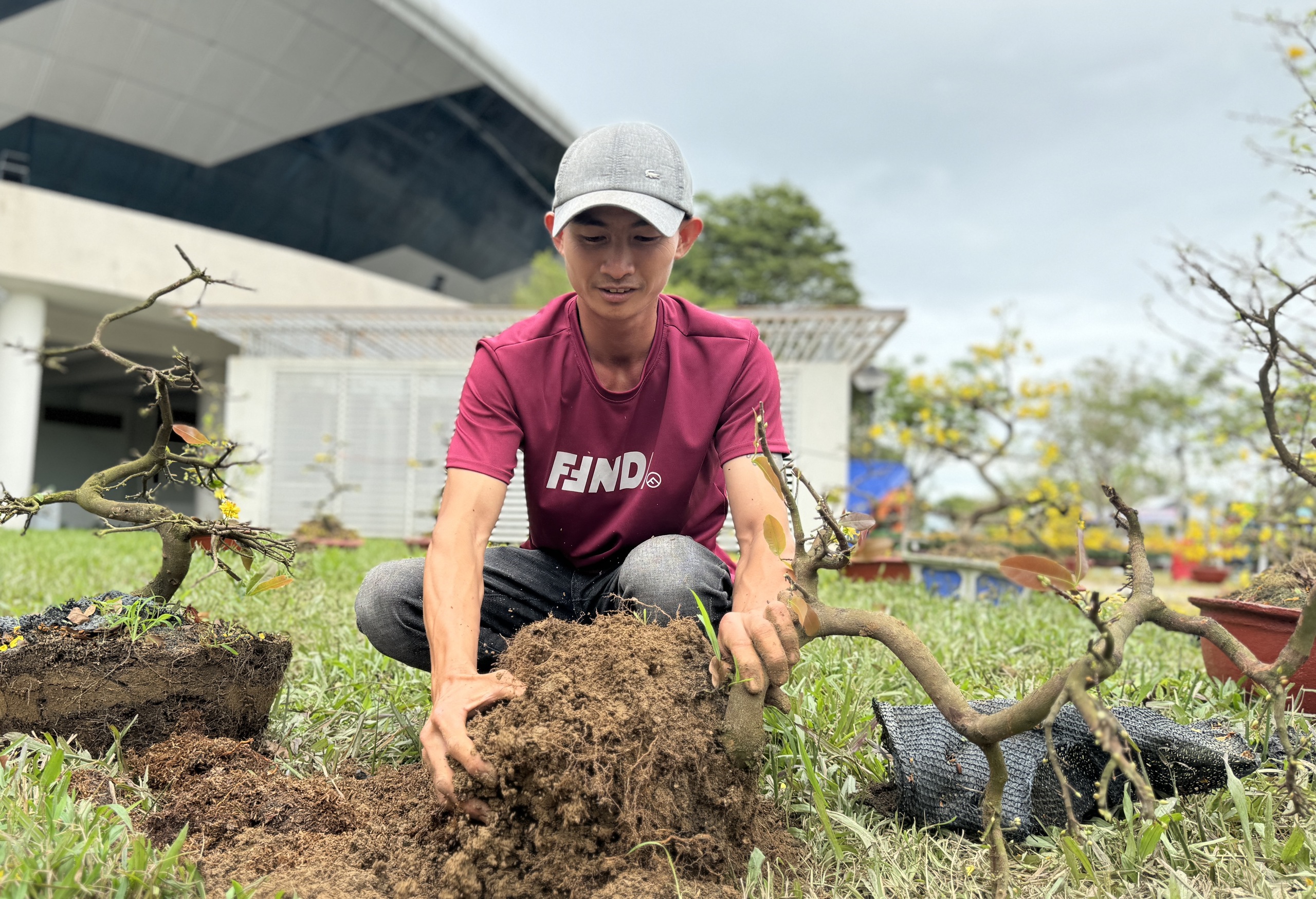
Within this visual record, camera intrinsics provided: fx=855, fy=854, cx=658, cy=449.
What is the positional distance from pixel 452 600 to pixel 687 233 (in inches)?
35.3

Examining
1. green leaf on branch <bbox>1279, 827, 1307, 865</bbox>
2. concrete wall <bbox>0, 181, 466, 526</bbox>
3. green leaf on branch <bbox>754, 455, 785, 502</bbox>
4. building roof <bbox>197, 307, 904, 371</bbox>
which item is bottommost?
green leaf on branch <bbox>1279, 827, 1307, 865</bbox>

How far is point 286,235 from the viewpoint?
16906mm

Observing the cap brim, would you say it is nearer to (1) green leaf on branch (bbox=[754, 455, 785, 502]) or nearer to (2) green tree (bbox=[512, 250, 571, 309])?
(1) green leaf on branch (bbox=[754, 455, 785, 502])

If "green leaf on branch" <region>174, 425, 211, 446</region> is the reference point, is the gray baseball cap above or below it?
above

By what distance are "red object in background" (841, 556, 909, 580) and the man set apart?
304cm

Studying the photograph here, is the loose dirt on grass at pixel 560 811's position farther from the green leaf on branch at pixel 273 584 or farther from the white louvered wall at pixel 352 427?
the white louvered wall at pixel 352 427

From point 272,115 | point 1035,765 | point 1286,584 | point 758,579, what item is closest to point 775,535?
point 758,579

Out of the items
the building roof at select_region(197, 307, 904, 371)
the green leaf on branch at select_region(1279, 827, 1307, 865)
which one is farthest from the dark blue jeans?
the building roof at select_region(197, 307, 904, 371)

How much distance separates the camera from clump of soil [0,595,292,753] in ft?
5.60

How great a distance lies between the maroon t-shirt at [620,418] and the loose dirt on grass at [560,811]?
0.49 metres

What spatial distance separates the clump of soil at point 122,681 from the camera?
171 cm

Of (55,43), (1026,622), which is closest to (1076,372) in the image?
(1026,622)

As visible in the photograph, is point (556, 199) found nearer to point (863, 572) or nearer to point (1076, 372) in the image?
point (863, 572)

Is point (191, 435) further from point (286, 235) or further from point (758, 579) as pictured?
point (286, 235)
